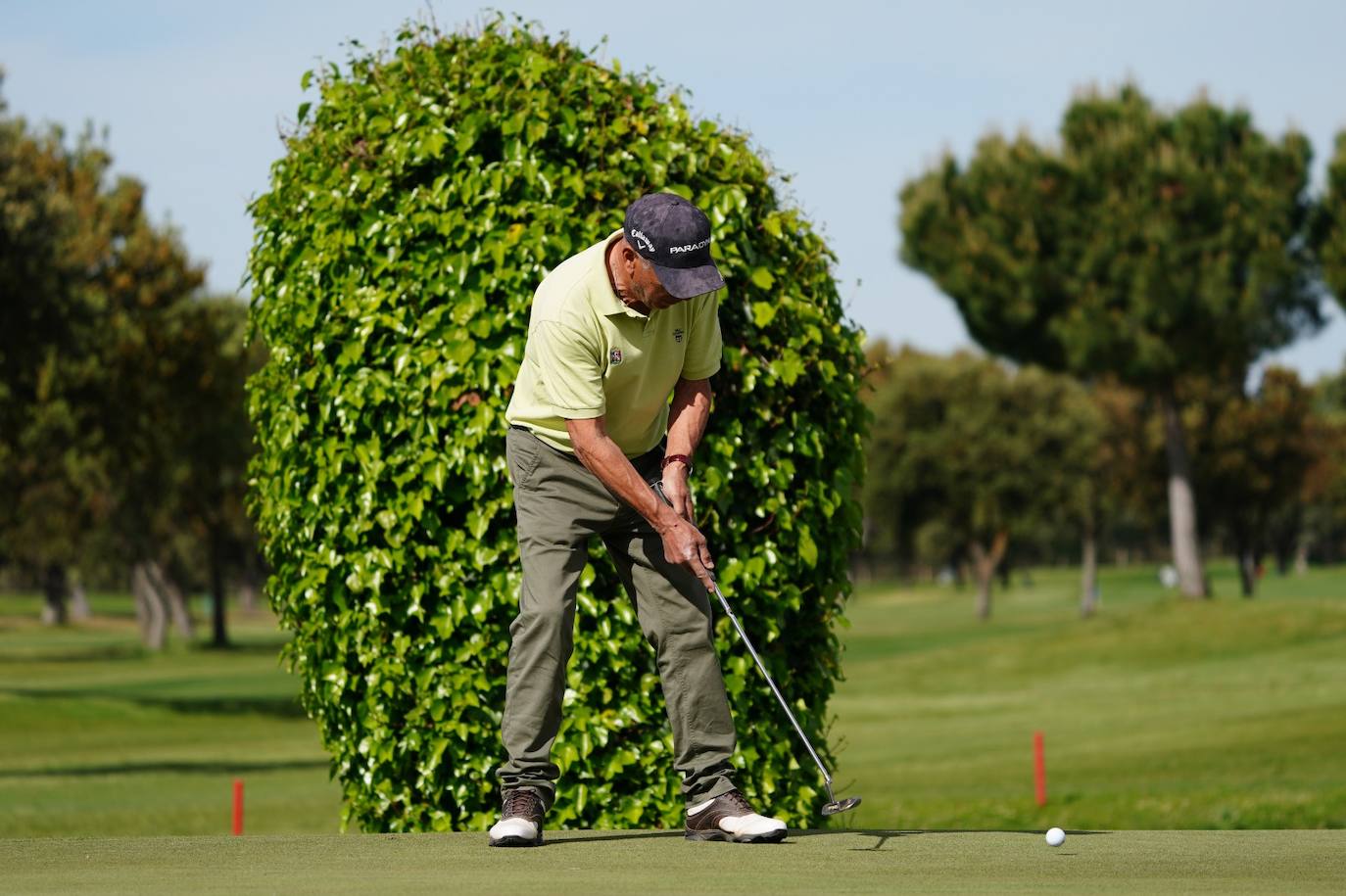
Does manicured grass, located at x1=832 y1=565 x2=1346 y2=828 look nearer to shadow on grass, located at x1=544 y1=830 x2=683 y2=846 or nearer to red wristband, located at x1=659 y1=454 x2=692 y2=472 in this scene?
shadow on grass, located at x1=544 y1=830 x2=683 y2=846

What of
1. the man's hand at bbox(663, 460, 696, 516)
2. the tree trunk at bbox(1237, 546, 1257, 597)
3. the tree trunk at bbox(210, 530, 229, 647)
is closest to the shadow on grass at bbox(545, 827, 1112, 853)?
the man's hand at bbox(663, 460, 696, 516)

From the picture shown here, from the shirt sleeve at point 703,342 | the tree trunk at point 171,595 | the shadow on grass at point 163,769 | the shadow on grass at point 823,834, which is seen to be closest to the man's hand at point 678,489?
the shirt sleeve at point 703,342

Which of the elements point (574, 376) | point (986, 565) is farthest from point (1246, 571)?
point (574, 376)

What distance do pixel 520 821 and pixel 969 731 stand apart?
23.0 meters

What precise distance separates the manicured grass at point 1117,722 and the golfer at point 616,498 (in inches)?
65.5

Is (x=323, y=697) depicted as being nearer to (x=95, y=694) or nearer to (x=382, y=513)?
(x=382, y=513)

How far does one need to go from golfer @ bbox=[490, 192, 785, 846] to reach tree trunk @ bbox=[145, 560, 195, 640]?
5220 cm

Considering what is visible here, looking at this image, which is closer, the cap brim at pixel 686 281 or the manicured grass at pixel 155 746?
the cap brim at pixel 686 281

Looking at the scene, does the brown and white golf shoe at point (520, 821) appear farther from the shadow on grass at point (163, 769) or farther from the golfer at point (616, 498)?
the shadow on grass at point (163, 769)

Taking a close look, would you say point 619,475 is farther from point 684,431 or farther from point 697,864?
point 697,864

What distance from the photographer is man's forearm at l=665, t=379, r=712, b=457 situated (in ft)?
21.7

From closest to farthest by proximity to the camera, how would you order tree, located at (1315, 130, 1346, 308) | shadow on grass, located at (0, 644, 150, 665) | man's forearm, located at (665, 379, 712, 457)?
man's forearm, located at (665, 379, 712, 457), tree, located at (1315, 130, 1346, 308), shadow on grass, located at (0, 644, 150, 665)

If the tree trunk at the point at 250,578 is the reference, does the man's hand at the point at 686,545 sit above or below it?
above

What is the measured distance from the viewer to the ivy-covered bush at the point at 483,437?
26.1 ft
